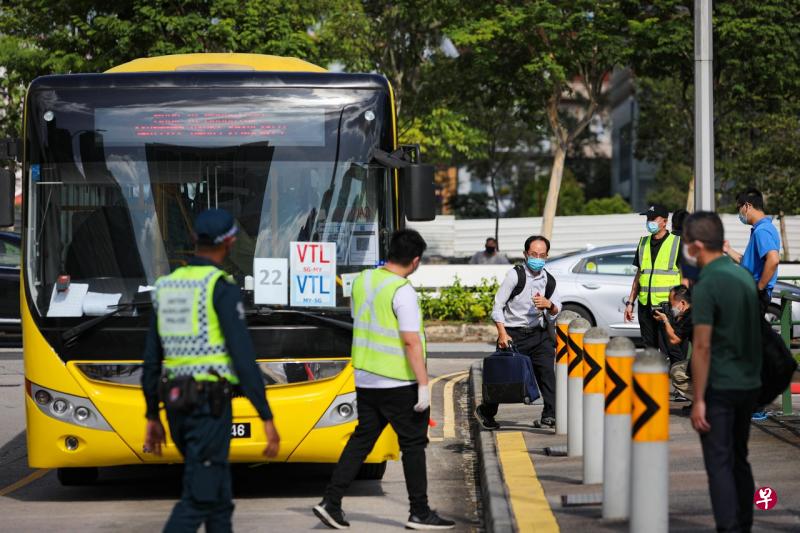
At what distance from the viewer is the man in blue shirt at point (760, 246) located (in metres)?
9.93

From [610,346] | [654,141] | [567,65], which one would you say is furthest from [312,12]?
[610,346]

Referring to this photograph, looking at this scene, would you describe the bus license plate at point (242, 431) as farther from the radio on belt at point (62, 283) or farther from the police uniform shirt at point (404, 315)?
the radio on belt at point (62, 283)

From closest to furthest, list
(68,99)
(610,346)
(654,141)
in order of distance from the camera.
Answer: (610,346) < (68,99) < (654,141)

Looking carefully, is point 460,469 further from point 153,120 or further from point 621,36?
point 621,36

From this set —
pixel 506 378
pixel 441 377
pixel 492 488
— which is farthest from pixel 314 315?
pixel 441 377

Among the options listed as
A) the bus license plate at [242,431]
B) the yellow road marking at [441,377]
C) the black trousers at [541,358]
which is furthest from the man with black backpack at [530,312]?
the yellow road marking at [441,377]

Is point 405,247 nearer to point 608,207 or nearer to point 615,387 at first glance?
point 615,387

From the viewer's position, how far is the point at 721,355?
6.03 metres

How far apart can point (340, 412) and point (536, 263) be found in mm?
2843

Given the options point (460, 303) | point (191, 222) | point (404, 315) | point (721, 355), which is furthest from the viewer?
point (460, 303)

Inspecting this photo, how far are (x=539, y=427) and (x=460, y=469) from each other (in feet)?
4.21

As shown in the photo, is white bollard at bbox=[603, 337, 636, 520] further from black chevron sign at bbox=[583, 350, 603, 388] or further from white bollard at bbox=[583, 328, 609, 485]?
black chevron sign at bbox=[583, 350, 603, 388]

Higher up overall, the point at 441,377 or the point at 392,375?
the point at 392,375

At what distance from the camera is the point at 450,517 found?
8203 millimetres
